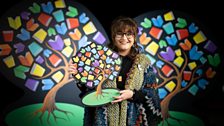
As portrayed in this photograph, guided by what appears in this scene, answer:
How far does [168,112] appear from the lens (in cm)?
371

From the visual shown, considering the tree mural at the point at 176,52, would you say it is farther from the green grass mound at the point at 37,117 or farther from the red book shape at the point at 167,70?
the green grass mound at the point at 37,117

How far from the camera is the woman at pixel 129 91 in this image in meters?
3.01

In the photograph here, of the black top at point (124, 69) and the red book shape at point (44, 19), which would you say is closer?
the black top at point (124, 69)

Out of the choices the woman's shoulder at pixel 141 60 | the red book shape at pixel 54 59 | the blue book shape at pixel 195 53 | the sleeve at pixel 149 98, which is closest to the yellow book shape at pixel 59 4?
the red book shape at pixel 54 59

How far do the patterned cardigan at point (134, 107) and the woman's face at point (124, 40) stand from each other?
0.12 m

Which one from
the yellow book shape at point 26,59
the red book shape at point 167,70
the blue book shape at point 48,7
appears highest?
the blue book shape at point 48,7

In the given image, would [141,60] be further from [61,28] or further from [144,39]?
[61,28]

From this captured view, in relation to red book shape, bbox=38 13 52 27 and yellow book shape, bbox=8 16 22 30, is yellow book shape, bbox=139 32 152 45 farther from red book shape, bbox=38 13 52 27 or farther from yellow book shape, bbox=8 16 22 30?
yellow book shape, bbox=8 16 22 30

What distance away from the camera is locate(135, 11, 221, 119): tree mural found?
369 cm

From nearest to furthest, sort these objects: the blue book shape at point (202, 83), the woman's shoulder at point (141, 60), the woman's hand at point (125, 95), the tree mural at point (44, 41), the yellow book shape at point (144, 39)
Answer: the woman's hand at point (125, 95) < the woman's shoulder at point (141, 60) < the tree mural at point (44, 41) < the yellow book shape at point (144, 39) < the blue book shape at point (202, 83)

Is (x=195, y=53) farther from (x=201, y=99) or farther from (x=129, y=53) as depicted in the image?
(x=129, y=53)

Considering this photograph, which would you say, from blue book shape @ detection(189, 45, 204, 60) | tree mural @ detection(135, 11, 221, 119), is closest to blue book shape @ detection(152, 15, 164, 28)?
tree mural @ detection(135, 11, 221, 119)

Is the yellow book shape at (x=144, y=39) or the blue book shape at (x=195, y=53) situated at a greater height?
the yellow book shape at (x=144, y=39)

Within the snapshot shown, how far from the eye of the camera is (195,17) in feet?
12.4
